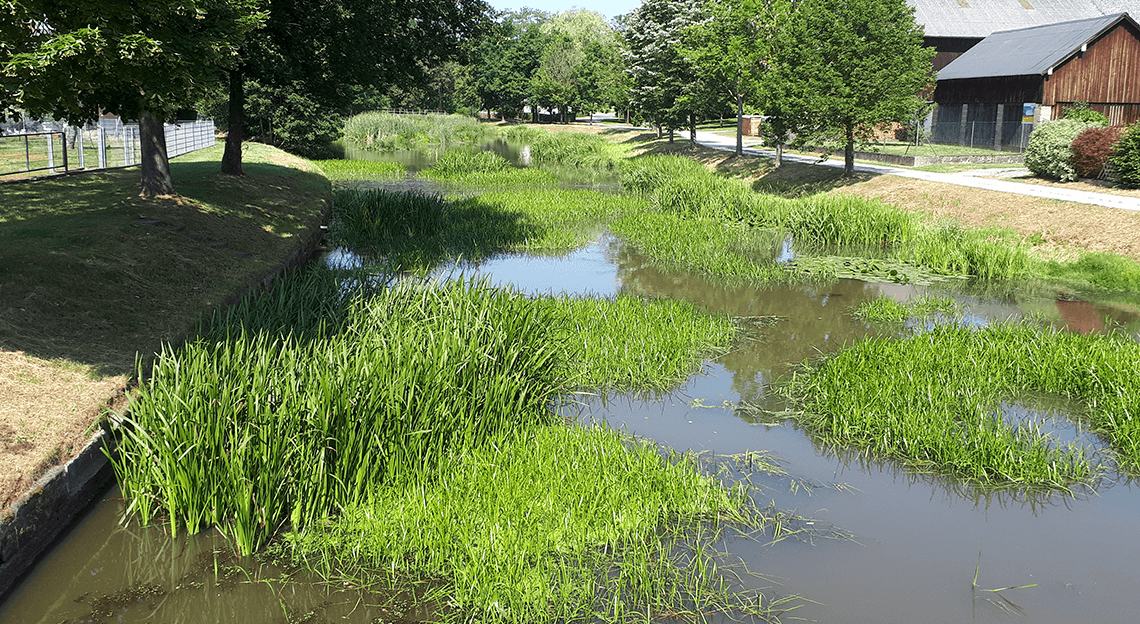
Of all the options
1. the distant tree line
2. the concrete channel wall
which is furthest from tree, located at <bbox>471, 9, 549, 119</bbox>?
the concrete channel wall

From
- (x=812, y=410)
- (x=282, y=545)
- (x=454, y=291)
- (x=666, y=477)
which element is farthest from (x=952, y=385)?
(x=282, y=545)

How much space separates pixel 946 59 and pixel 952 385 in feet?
145

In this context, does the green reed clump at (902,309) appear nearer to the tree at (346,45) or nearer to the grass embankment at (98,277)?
the grass embankment at (98,277)

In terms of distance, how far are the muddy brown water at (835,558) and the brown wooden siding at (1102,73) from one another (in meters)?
30.9

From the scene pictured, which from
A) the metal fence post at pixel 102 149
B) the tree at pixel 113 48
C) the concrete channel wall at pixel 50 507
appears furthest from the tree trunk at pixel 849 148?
the concrete channel wall at pixel 50 507

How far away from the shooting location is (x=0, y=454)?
20.7 feet

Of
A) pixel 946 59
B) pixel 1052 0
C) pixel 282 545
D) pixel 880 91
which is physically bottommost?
pixel 282 545

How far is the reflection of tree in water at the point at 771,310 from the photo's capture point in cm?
1059

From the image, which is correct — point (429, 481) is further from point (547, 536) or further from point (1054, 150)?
point (1054, 150)

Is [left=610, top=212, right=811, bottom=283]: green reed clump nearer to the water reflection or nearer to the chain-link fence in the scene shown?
the water reflection

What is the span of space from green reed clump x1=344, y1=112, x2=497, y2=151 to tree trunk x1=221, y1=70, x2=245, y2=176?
1161 inches

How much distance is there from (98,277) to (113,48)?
419cm

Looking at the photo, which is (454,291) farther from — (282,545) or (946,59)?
(946,59)

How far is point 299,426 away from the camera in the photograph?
6.39 meters
